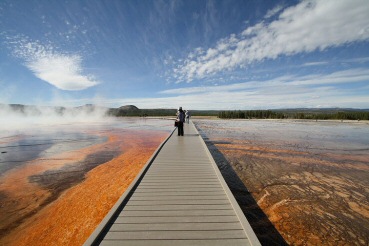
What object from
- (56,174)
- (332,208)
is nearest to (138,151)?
(56,174)

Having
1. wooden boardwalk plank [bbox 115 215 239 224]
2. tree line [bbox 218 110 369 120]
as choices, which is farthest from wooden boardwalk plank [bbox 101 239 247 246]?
tree line [bbox 218 110 369 120]

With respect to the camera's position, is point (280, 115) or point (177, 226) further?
point (280, 115)

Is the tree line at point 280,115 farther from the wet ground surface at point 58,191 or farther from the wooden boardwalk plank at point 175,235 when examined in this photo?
the wooden boardwalk plank at point 175,235

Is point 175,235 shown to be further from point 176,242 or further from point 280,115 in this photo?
point 280,115

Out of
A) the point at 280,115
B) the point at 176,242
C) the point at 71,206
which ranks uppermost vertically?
the point at 280,115

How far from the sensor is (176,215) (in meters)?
3.40

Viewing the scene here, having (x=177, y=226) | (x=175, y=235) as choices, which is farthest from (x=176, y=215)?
(x=175, y=235)

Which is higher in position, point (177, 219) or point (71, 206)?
point (177, 219)

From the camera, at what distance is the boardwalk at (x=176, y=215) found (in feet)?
9.19

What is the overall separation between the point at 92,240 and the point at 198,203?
186 cm

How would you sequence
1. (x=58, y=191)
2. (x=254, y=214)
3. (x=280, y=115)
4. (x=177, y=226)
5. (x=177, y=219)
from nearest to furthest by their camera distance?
(x=177, y=226) → (x=177, y=219) → (x=254, y=214) → (x=58, y=191) → (x=280, y=115)

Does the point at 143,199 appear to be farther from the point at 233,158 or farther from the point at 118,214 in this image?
the point at 233,158

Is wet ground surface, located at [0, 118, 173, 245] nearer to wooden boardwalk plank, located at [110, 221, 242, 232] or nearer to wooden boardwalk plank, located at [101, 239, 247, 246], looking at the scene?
wooden boardwalk plank, located at [110, 221, 242, 232]

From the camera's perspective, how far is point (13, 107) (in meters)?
97.0
